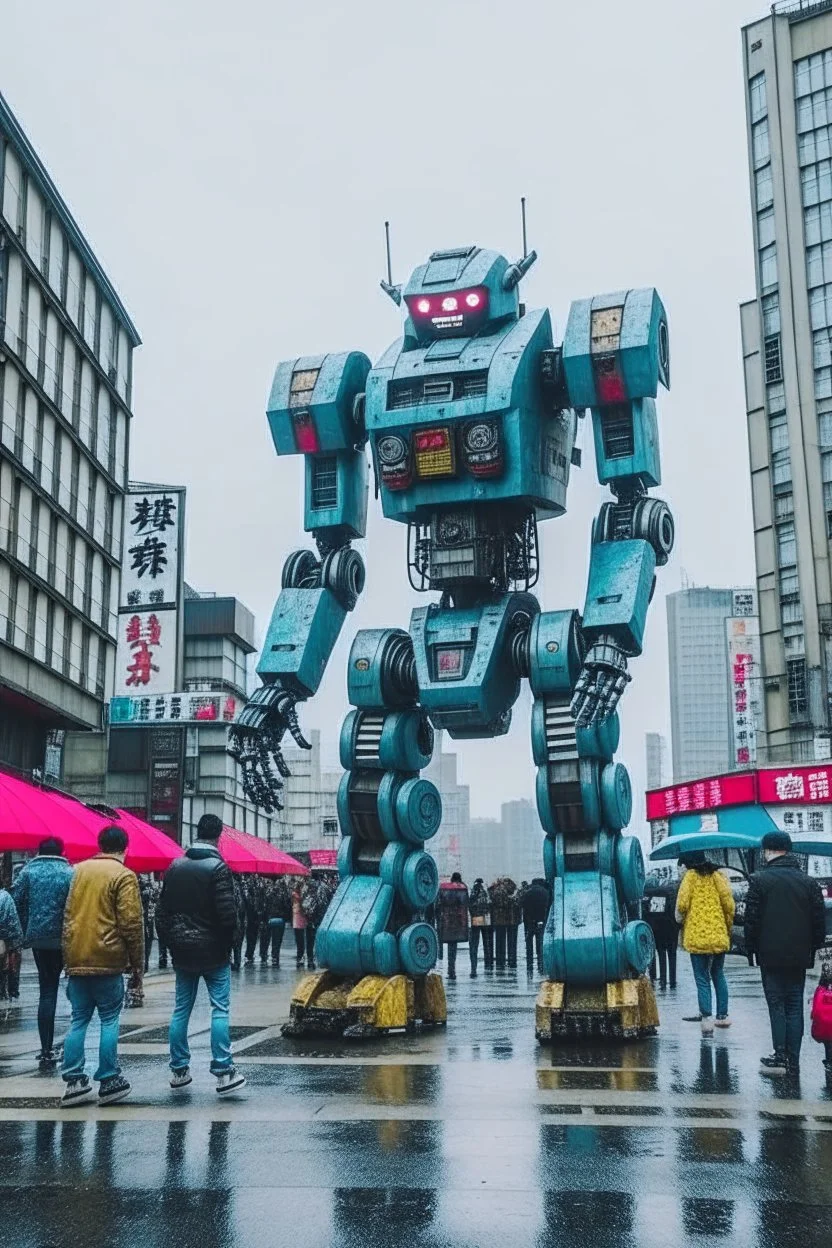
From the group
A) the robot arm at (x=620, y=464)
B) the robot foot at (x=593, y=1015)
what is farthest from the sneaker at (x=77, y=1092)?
the robot arm at (x=620, y=464)

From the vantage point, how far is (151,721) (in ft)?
120

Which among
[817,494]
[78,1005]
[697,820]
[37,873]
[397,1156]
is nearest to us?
[397,1156]

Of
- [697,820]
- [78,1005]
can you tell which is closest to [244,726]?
[78,1005]

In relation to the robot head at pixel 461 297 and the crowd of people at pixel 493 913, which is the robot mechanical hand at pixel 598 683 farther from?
the crowd of people at pixel 493 913

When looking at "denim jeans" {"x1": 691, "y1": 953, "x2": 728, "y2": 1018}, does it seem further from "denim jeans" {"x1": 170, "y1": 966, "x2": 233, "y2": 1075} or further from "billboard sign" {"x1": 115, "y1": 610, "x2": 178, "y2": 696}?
"billboard sign" {"x1": 115, "y1": 610, "x2": 178, "y2": 696}

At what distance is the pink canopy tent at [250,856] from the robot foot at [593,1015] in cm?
1409

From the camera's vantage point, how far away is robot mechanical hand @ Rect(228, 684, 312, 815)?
1123 cm

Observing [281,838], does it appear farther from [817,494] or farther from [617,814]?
[617,814]

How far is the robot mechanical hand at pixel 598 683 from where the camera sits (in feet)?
33.1

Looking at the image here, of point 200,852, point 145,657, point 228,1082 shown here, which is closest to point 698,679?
point 145,657

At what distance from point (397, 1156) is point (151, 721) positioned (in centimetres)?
3143

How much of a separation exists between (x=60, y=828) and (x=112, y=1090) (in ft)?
27.3

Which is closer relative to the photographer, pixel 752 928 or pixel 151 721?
pixel 752 928

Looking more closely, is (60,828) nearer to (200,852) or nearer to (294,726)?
(294,726)
